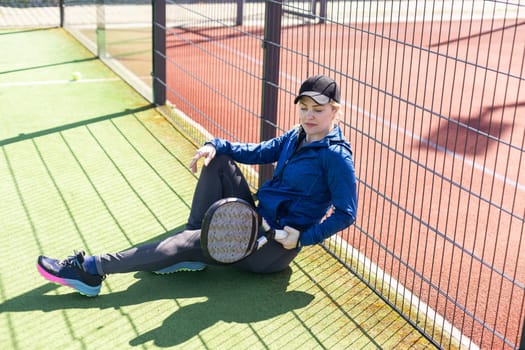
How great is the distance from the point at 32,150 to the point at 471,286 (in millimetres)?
4073

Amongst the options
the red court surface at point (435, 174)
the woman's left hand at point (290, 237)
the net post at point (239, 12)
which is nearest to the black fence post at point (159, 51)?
the red court surface at point (435, 174)

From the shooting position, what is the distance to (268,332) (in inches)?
165

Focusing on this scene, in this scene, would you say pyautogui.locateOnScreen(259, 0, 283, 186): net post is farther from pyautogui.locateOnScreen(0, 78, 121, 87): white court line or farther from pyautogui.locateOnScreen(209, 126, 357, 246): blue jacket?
pyautogui.locateOnScreen(0, 78, 121, 87): white court line

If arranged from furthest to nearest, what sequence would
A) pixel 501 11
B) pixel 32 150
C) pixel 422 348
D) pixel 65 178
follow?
1. pixel 501 11
2. pixel 32 150
3. pixel 65 178
4. pixel 422 348

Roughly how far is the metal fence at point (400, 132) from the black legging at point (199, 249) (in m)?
0.65

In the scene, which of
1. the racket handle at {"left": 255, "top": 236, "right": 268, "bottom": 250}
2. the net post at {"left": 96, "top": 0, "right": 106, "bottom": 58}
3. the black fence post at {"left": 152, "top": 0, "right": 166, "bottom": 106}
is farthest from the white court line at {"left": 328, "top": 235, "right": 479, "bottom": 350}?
the net post at {"left": 96, "top": 0, "right": 106, "bottom": 58}

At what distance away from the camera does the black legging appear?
439 centimetres

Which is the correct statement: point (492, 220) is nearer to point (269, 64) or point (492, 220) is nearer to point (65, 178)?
point (269, 64)

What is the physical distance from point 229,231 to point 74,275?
3.19 feet

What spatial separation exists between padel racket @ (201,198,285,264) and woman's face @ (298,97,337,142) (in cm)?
59

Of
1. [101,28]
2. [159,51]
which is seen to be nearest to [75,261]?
[159,51]

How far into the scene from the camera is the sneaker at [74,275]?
4.38 metres

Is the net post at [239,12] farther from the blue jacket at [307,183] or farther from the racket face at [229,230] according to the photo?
the racket face at [229,230]

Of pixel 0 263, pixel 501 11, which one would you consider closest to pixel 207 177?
pixel 0 263
